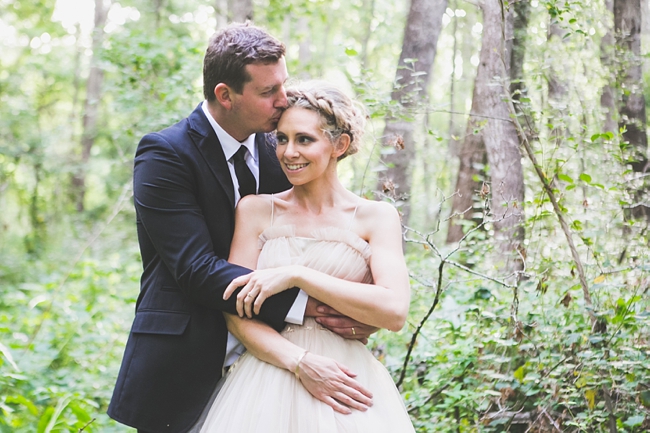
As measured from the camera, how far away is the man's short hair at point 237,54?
2.73 m

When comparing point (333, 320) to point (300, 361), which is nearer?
point (300, 361)

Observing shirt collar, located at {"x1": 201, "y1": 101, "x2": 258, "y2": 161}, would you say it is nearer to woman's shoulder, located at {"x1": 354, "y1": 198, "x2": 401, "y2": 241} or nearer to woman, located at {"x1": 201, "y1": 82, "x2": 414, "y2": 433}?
woman, located at {"x1": 201, "y1": 82, "x2": 414, "y2": 433}

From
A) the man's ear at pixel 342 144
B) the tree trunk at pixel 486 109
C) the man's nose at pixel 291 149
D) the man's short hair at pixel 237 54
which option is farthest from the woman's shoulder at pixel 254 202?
the tree trunk at pixel 486 109

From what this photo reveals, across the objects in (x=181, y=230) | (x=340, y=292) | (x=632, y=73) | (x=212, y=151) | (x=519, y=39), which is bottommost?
(x=340, y=292)

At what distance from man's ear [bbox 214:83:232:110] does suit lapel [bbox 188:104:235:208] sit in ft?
0.38

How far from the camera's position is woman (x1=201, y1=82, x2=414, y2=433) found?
92.9 inches

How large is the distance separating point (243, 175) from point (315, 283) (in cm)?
69

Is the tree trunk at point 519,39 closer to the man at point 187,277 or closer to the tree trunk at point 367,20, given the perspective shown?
the man at point 187,277

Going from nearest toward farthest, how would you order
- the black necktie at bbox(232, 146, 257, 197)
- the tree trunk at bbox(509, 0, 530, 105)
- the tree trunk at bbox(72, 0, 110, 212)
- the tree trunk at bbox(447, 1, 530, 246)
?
1. the black necktie at bbox(232, 146, 257, 197)
2. the tree trunk at bbox(447, 1, 530, 246)
3. the tree trunk at bbox(509, 0, 530, 105)
4. the tree trunk at bbox(72, 0, 110, 212)

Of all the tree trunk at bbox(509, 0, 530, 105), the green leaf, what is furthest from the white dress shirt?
the tree trunk at bbox(509, 0, 530, 105)

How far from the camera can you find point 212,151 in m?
2.67

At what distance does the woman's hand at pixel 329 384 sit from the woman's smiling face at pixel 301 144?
77 cm

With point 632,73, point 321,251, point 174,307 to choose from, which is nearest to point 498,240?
point 321,251

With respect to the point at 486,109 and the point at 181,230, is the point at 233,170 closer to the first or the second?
the point at 181,230
